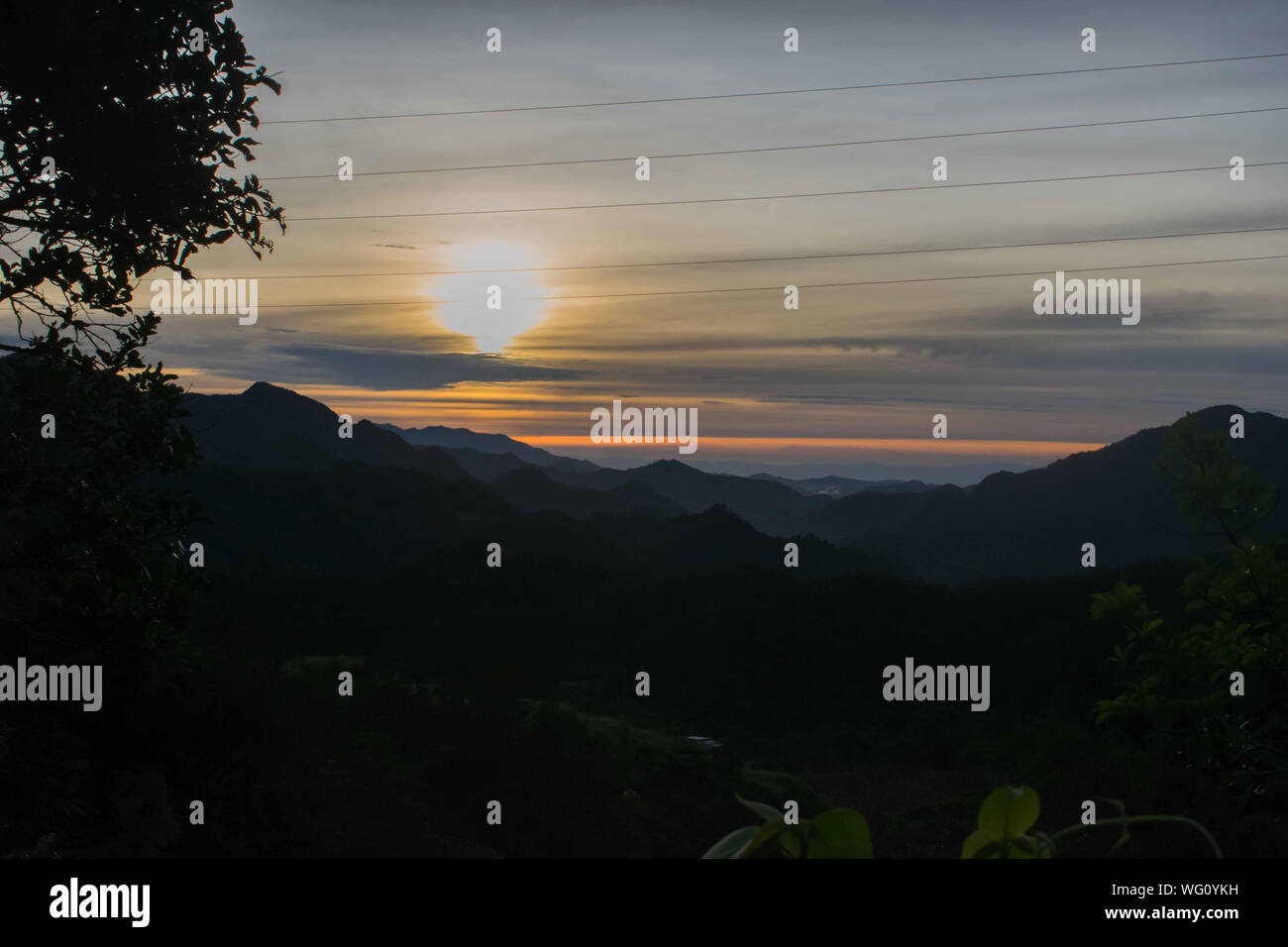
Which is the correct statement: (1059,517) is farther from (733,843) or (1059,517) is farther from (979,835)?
(733,843)

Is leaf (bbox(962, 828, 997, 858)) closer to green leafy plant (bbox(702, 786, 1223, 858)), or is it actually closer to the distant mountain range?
green leafy plant (bbox(702, 786, 1223, 858))

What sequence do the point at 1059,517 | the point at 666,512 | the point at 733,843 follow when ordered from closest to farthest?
1. the point at 733,843
2. the point at 1059,517
3. the point at 666,512

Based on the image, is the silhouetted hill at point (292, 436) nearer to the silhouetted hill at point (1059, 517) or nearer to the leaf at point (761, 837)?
the silhouetted hill at point (1059, 517)

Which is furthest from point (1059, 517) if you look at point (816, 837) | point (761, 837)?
point (761, 837)
